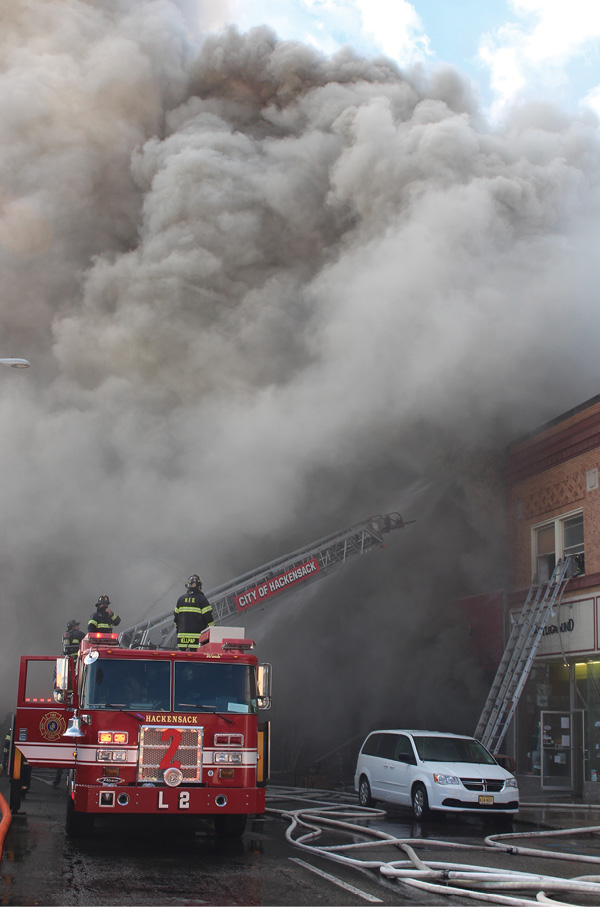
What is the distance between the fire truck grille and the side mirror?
0.70m

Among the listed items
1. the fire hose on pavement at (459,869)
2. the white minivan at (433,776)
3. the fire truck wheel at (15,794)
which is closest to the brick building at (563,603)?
the white minivan at (433,776)

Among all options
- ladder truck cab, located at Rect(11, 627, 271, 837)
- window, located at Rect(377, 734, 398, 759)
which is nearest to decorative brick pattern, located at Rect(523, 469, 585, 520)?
window, located at Rect(377, 734, 398, 759)

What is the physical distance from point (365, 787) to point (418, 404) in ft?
24.2

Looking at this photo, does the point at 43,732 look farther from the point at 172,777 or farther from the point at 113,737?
the point at 172,777

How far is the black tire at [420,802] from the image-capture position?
1198 centimetres

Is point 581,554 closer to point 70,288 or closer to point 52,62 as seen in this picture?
point 70,288

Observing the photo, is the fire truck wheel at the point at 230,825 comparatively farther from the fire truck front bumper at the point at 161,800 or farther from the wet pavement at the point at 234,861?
the fire truck front bumper at the point at 161,800

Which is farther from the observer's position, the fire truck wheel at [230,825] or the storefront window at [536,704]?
the storefront window at [536,704]

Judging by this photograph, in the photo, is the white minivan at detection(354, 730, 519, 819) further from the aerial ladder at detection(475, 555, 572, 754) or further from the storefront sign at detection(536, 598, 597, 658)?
the storefront sign at detection(536, 598, 597, 658)

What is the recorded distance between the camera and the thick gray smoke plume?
17.7m

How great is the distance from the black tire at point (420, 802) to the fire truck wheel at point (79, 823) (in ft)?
15.7

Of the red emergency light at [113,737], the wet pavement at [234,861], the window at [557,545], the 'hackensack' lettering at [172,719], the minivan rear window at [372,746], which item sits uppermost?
the window at [557,545]

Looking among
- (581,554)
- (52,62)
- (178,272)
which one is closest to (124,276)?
(178,272)

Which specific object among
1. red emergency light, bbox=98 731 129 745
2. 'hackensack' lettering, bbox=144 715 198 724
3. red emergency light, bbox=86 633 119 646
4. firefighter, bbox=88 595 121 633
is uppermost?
firefighter, bbox=88 595 121 633
